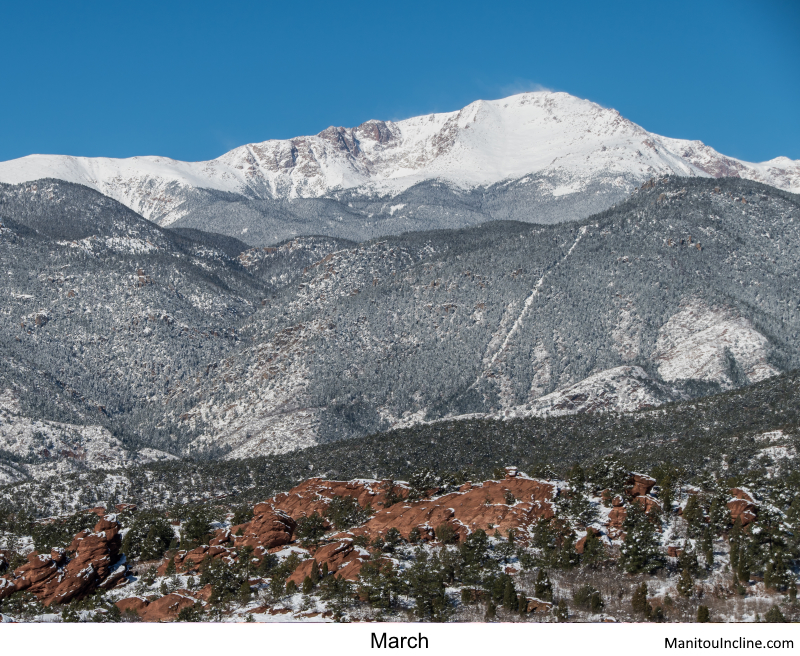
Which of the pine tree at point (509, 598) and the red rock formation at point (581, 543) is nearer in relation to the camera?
the pine tree at point (509, 598)

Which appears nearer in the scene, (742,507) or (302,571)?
(302,571)

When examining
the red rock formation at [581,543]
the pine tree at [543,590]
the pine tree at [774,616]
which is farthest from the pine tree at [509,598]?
the pine tree at [774,616]

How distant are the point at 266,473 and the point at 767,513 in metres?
116

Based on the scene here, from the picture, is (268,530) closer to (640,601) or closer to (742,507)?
(640,601)

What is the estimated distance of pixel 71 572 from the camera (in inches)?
3858

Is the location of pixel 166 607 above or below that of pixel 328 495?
below

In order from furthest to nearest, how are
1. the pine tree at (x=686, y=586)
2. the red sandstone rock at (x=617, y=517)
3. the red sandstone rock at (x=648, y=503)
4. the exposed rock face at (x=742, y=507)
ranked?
the red sandstone rock at (x=648, y=503) → the red sandstone rock at (x=617, y=517) → the exposed rock face at (x=742, y=507) → the pine tree at (x=686, y=586)

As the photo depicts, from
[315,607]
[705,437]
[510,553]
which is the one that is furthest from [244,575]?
[705,437]

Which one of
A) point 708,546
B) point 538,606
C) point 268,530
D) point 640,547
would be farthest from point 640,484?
point 268,530

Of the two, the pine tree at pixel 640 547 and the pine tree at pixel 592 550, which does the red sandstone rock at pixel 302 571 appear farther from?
the pine tree at pixel 640 547

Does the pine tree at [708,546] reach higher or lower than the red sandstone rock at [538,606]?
higher

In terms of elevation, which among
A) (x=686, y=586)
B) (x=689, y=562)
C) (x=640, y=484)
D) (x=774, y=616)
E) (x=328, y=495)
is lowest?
(x=774, y=616)

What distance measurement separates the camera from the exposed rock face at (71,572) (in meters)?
94.9
